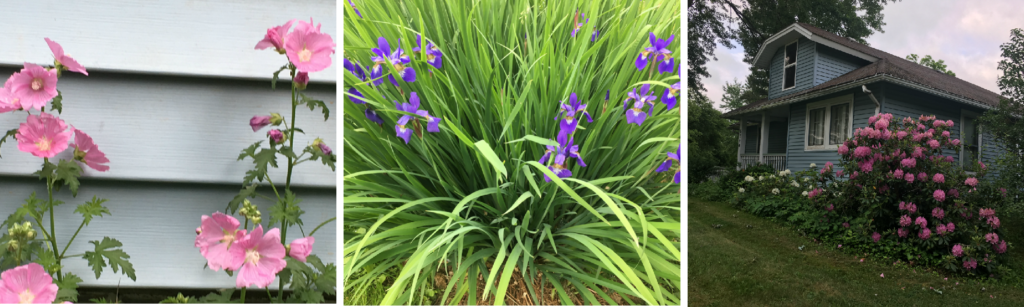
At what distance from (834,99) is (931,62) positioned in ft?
3.04

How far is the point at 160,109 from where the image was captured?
105cm

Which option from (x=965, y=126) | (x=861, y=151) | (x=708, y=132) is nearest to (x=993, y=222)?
(x=965, y=126)

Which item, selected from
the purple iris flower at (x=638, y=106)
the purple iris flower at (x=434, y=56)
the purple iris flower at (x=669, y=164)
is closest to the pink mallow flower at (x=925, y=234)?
the purple iris flower at (x=669, y=164)

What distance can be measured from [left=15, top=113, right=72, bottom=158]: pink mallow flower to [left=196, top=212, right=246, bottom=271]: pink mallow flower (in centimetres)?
44

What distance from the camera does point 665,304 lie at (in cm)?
72

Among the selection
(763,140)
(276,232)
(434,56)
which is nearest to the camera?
(434,56)

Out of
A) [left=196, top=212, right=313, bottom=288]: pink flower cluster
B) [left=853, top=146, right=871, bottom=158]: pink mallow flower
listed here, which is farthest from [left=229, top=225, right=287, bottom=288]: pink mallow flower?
[left=853, top=146, right=871, bottom=158]: pink mallow flower

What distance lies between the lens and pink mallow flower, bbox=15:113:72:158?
90cm

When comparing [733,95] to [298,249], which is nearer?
[298,249]

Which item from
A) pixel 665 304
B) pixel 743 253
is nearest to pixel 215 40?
pixel 665 304

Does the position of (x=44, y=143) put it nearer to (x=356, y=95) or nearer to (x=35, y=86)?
(x=35, y=86)

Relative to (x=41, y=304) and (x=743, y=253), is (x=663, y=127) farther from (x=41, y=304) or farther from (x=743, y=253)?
(x=743, y=253)

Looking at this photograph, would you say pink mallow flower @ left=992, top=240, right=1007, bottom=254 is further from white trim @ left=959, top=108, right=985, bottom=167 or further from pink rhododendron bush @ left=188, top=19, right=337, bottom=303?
pink rhododendron bush @ left=188, top=19, right=337, bottom=303

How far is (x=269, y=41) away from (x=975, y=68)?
4.01 m
